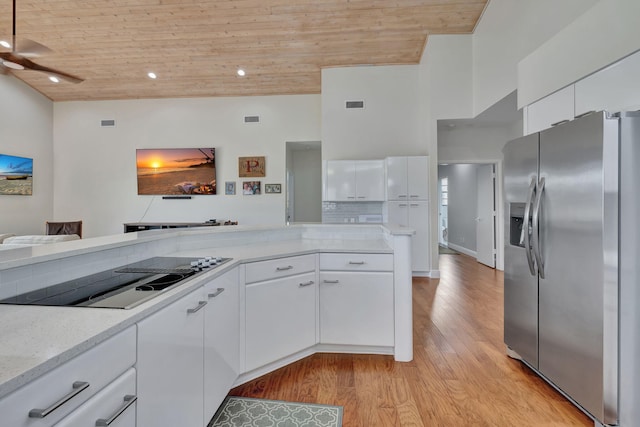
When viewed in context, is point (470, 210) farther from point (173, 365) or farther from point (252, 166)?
point (173, 365)

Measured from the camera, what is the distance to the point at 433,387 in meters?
1.99

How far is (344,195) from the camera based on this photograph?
534cm

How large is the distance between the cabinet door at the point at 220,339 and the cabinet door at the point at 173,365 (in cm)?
6

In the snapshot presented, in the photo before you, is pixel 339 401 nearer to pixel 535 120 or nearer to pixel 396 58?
pixel 535 120

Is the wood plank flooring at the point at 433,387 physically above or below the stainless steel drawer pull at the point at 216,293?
below

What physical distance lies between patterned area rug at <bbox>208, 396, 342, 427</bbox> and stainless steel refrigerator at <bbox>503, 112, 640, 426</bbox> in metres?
→ 1.32

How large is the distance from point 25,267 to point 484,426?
2268 millimetres

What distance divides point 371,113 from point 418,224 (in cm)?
219

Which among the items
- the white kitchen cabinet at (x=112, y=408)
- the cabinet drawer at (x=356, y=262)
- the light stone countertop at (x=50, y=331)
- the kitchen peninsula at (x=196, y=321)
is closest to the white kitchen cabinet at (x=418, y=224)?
the kitchen peninsula at (x=196, y=321)

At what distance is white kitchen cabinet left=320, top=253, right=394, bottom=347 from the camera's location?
7.43ft

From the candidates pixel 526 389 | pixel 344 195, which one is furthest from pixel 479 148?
pixel 526 389

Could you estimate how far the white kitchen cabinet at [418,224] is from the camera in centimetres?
503

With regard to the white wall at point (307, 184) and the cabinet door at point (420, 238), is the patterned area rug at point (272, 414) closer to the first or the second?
the cabinet door at point (420, 238)

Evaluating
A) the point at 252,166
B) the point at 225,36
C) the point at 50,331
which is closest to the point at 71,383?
the point at 50,331
